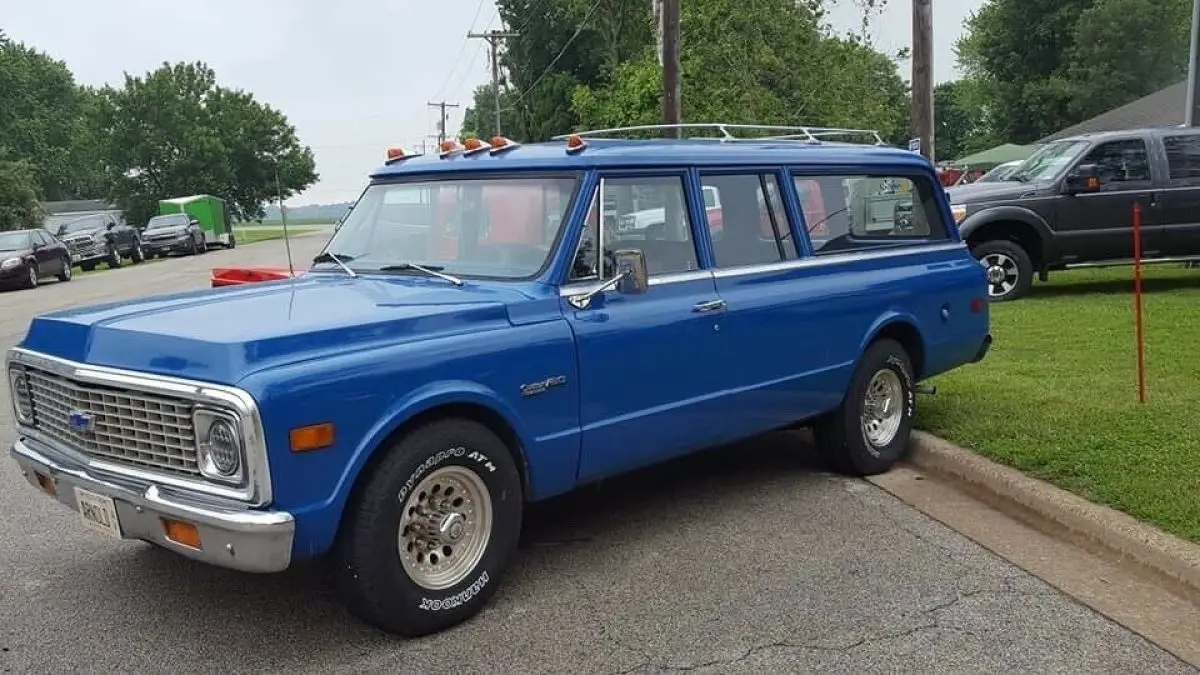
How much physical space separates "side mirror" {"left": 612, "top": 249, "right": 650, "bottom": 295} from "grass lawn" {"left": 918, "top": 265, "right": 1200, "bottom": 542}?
2.58 m

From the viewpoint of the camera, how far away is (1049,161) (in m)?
13.0

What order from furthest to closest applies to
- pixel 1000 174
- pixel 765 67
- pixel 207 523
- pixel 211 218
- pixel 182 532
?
pixel 211 218 → pixel 765 67 → pixel 1000 174 → pixel 182 532 → pixel 207 523

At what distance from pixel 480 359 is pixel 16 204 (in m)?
42.7

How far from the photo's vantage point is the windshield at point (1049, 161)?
→ 41.4 feet

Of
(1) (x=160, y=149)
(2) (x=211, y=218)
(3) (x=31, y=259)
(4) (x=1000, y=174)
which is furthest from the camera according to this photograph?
(1) (x=160, y=149)

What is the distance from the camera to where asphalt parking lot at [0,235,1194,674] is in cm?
392

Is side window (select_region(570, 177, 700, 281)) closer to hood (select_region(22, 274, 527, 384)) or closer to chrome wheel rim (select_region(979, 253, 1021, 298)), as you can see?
hood (select_region(22, 274, 527, 384))

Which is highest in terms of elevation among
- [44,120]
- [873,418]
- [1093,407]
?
[44,120]

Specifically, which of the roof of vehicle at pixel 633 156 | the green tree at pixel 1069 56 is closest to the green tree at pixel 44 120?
the green tree at pixel 1069 56

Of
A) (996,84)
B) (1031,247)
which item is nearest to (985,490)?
(1031,247)

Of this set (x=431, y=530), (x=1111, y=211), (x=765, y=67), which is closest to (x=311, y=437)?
(x=431, y=530)

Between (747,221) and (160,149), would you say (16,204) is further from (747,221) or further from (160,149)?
(747,221)

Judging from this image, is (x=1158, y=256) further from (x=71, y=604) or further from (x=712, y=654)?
(x=71, y=604)

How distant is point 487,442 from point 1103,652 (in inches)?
96.9
